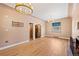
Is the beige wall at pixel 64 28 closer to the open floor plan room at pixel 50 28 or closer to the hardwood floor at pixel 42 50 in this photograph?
the open floor plan room at pixel 50 28

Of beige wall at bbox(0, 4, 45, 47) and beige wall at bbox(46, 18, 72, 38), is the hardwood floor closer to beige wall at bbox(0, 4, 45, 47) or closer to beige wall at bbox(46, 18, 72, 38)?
beige wall at bbox(46, 18, 72, 38)

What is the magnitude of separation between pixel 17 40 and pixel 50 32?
2458 mm

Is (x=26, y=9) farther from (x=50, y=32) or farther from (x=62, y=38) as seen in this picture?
(x=62, y=38)

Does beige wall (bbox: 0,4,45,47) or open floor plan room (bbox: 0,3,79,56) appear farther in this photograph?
beige wall (bbox: 0,4,45,47)

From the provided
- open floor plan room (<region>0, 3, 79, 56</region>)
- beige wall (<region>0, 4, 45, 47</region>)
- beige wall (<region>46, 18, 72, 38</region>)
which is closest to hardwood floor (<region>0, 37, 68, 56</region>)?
open floor plan room (<region>0, 3, 79, 56</region>)

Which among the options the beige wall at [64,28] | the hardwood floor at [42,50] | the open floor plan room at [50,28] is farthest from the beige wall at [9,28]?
the beige wall at [64,28]

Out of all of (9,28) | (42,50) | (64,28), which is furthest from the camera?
(9,28)

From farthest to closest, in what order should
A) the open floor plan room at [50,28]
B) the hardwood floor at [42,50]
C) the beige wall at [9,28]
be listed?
the beige wall at [9,28] → the open floor plan room at [50,28] → the hardwood floor at [42,50]

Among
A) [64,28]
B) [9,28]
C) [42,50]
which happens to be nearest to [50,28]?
[64,28]

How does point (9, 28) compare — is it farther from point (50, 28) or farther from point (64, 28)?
point (64, 28)

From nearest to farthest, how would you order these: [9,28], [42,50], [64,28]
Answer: [64,28] → [42,50] → [9,28]

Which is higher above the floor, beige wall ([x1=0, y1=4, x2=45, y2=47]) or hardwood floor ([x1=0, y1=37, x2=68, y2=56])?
beige wall ([x1=0, y1=4, x2=45, y2=47])

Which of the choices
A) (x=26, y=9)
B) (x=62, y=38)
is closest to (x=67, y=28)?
(x=62, y=38)

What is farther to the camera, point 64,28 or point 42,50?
point 42,50
